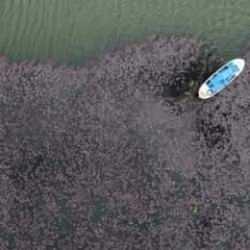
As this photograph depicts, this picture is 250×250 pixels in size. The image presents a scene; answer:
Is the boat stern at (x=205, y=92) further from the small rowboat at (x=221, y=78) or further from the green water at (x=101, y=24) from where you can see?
the green water at (x=101, y=24)

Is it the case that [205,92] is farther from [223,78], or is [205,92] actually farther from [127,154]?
[127,154]

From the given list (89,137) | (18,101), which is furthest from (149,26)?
(18,101)

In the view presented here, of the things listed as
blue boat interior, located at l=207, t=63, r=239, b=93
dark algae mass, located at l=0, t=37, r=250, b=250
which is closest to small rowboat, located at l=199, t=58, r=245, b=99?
blue boat interior, located at l=207, t=63, r=239, b=93

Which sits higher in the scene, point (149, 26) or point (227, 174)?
point (149, 26)

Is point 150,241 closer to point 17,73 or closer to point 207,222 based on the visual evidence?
point 207,222

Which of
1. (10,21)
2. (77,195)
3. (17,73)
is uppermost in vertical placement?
(10,21)

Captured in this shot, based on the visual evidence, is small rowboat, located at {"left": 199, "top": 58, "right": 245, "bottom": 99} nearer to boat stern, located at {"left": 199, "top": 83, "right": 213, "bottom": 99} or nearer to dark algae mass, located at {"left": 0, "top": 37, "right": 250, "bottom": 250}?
boat stern, located at {"left": 199, "top": 83, "right": 213, "bottom": 99}

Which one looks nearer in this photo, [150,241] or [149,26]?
[150,241]
